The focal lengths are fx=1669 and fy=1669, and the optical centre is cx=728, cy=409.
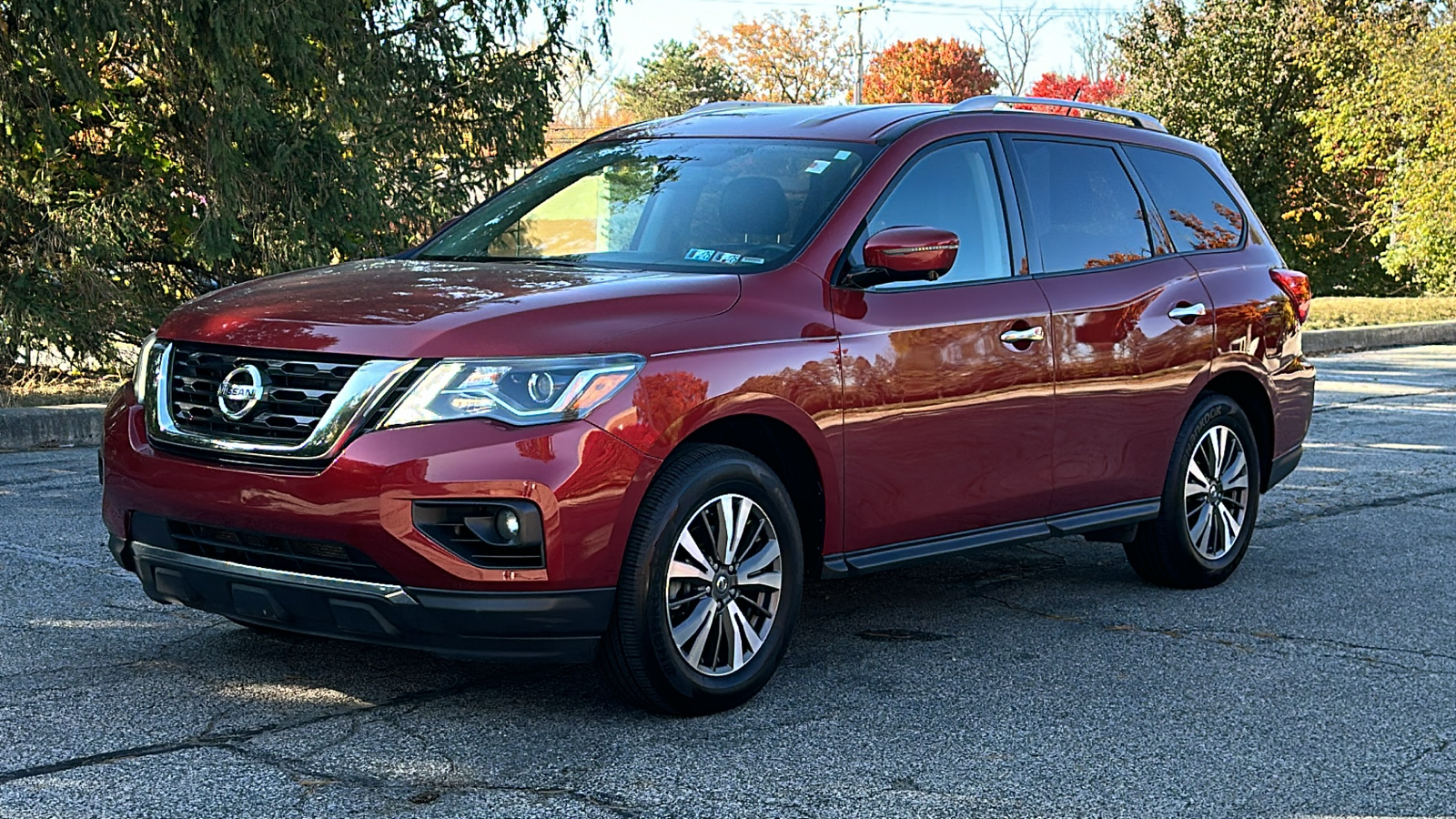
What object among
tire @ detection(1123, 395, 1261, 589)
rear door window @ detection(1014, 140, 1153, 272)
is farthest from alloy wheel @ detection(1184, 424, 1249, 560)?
rear door window @ detection(1014, 140, 1153, 272)

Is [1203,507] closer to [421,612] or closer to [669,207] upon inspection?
Answer: [669,207]

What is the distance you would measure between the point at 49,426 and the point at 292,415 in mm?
7280

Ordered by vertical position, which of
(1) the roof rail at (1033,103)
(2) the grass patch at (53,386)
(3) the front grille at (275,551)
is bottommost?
(2) the grass patch at (53,386)

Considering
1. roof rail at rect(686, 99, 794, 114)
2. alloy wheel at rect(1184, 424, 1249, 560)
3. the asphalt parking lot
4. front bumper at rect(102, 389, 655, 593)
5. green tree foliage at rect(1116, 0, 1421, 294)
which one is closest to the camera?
the asphalt parking lot

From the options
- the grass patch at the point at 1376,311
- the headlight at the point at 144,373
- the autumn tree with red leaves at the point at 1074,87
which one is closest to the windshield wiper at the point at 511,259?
the headlight at the point at 144,373

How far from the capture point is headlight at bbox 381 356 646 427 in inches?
175

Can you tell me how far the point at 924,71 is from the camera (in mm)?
72062

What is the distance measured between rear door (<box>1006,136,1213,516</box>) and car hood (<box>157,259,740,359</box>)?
160cm

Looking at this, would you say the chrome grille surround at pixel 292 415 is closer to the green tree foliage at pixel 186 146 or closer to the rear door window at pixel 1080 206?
the rear door window at pixel 1080 206

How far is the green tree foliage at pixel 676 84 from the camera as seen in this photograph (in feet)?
258

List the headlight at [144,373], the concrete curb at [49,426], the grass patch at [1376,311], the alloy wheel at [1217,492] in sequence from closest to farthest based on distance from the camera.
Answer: the headlight at [144,373]
the alloy wheel at [1217,492]
the concrete curb at [49,426]
the grass patch at [1376,311]

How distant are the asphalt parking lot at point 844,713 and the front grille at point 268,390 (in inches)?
32.8

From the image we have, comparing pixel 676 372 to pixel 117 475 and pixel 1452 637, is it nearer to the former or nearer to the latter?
pixel 117 475

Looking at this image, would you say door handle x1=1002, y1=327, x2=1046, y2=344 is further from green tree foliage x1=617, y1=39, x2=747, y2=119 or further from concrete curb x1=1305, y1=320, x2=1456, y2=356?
green tree foliage x1=617, y1=39, x2=747, y2=119
